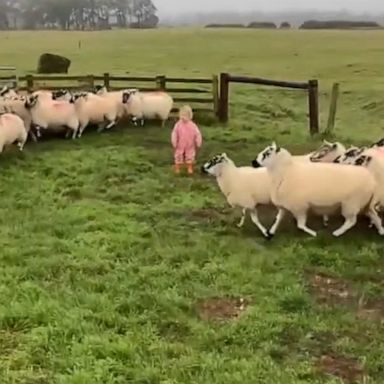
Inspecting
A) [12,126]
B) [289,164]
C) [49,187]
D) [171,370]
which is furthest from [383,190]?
[12,126]

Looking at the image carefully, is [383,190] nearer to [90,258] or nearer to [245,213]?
[245,213]

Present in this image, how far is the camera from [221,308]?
7.01m

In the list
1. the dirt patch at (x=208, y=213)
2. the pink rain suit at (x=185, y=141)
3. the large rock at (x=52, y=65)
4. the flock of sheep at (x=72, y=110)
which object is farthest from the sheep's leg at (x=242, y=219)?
the large rock at (x=52, y=65)

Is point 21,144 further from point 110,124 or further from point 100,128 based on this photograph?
point 110,124

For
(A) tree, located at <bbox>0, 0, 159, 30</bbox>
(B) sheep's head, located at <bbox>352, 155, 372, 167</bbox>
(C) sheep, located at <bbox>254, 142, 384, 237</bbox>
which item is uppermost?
(B) sheep's head, located at <bbox>352, 155, 372, 167</bbox>

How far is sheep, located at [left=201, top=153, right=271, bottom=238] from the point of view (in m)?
9.24

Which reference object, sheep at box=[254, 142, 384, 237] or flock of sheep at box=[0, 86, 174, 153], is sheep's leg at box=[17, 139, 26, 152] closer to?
flock of sheep at box=[0, 86, 174, 153]

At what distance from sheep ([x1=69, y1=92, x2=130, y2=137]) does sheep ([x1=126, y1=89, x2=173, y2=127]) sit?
17 centimetres

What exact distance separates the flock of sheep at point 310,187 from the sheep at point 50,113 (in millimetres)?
6304

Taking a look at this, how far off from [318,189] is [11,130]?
6.35 metres

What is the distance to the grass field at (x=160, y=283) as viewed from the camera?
591 centimetres

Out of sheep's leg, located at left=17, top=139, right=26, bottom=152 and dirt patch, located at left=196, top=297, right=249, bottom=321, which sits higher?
sheep's leg, located at left=17, top=139, right=26, bottom=152

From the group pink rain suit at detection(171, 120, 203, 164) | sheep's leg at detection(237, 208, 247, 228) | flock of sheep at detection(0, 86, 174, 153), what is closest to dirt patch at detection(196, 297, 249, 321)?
sheep's leg at detection(237, 208, 247, 228)

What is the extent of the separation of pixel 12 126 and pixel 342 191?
6.61 metres
